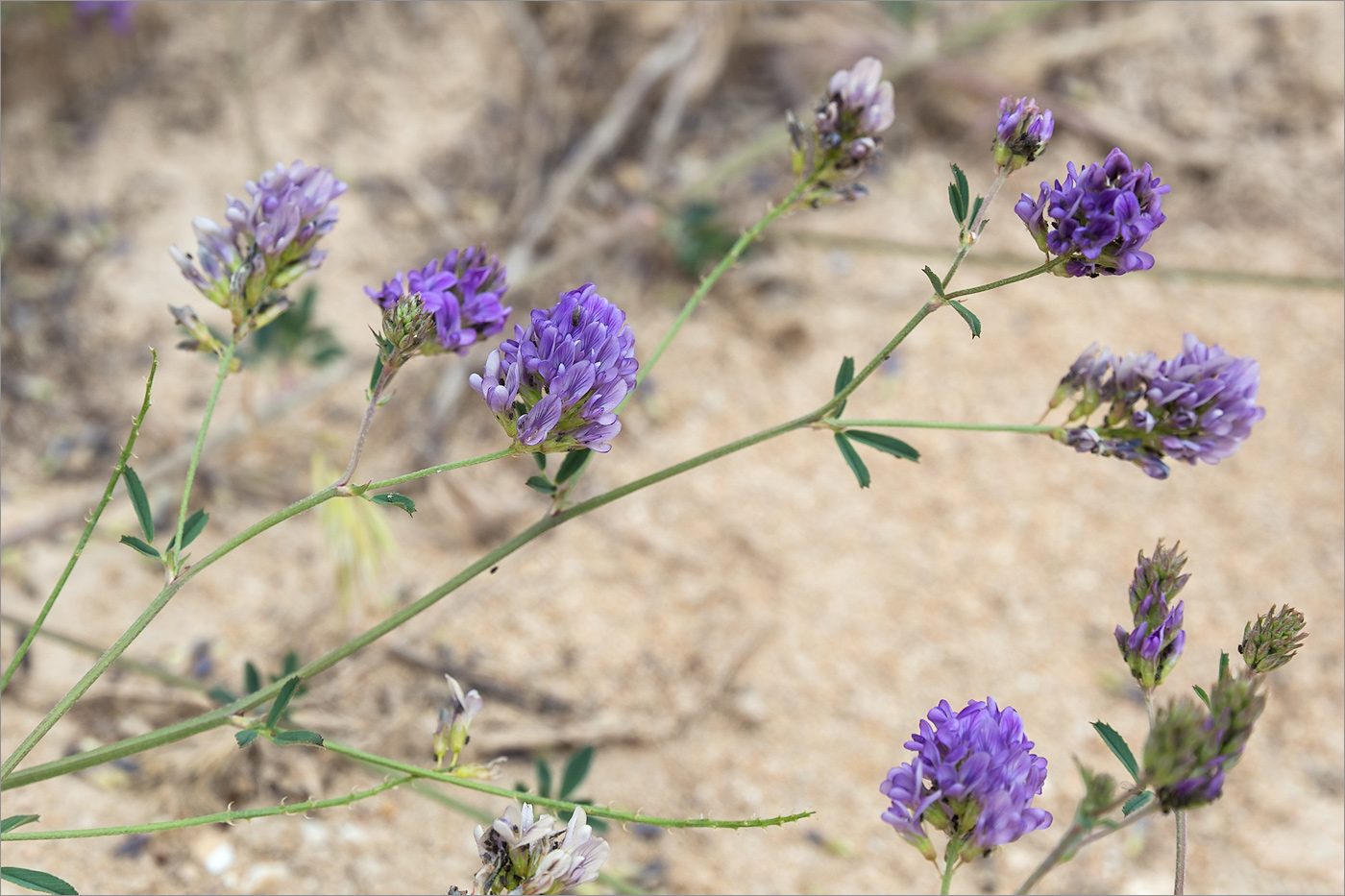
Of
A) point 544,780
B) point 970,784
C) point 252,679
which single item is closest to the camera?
point 970,784

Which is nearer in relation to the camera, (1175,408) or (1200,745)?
(1200,745)

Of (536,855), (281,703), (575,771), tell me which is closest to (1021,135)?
(536,855)

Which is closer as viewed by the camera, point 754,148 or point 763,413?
point 763,413

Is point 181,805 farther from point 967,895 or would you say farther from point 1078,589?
point 1078,589

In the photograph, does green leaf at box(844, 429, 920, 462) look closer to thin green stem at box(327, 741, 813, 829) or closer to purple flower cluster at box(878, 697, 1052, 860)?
purple flower cluster at box(878, 697, 1052, 860)

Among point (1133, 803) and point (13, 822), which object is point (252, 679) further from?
point (1133, 803)

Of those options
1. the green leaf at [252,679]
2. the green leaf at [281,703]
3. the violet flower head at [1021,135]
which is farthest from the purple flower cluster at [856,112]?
the green leaf at [252,679]

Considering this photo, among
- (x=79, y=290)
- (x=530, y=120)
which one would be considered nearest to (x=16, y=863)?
(x=79, y=290)
